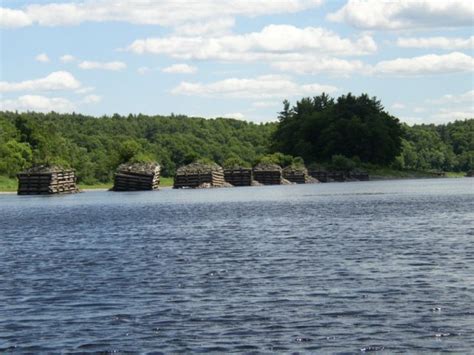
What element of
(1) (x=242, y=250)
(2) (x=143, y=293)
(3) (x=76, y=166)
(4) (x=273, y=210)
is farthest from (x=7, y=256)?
(3) (x=76, y=166)

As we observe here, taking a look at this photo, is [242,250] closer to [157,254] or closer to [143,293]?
[157,254]

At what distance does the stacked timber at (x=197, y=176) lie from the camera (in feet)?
577

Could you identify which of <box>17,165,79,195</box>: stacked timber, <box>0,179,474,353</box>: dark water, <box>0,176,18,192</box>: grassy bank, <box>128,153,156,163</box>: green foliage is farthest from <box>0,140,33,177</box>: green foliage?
<box>0,179,474,353</box>: dark water

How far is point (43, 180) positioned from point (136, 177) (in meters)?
17.8

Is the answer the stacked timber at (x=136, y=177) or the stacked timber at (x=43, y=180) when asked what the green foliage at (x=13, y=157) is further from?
the stacked timber at (x=136, y=177)

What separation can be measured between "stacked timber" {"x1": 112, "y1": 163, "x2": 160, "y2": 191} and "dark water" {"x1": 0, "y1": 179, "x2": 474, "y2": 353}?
88.6 m

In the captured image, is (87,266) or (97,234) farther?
(97,234)

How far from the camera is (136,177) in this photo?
160 metres

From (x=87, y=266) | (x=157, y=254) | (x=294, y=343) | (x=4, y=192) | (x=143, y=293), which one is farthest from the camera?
(x=4, y=192)

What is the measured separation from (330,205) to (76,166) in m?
107

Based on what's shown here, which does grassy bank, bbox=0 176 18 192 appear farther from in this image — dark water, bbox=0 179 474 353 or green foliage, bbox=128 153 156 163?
dark water, bbox=0 179 474 353

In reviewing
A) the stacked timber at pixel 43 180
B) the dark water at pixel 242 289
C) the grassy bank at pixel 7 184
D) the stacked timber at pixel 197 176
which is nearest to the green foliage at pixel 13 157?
the grassy bank at pixel 7 184

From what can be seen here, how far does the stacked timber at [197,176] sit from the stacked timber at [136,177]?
9541 millimetres

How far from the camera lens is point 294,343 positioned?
24.2m
